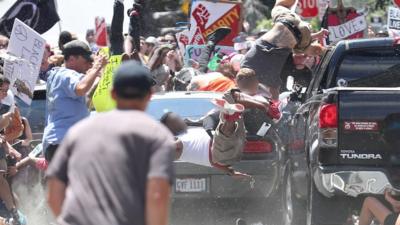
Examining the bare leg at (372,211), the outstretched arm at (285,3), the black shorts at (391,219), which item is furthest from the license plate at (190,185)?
the outstretched arm at (285,3)

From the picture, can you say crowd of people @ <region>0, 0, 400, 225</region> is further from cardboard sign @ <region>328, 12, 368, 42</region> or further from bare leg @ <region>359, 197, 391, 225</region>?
cardboard sign @ <region>328, 12, 368, 42</region>

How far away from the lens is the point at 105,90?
34.7ft

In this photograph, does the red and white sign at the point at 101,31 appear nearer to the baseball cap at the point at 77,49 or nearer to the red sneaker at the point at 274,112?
the red sneaker at the point at 274,112

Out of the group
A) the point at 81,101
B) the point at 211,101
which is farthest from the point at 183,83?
the point at 81,101

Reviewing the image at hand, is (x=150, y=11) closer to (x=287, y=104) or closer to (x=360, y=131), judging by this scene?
(x=287, y=104)

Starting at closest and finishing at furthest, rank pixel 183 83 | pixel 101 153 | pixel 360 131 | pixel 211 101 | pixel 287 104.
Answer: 1. pixel 101 153
2. pixel 360 131
3. pixel 211 101
4. pixel 287 104
5. pixel 183 83

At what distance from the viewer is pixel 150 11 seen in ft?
115

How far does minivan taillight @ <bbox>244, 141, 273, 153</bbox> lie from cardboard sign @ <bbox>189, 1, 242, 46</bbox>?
8.58 meters

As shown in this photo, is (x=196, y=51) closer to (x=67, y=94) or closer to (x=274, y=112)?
(x=274, y=112)

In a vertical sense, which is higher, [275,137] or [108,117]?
[108,117]

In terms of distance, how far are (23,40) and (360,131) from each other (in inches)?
229

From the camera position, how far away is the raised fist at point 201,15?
790 inches

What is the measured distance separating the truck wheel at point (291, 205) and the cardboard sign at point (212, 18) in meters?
8.45

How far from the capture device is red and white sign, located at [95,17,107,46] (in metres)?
22.0
